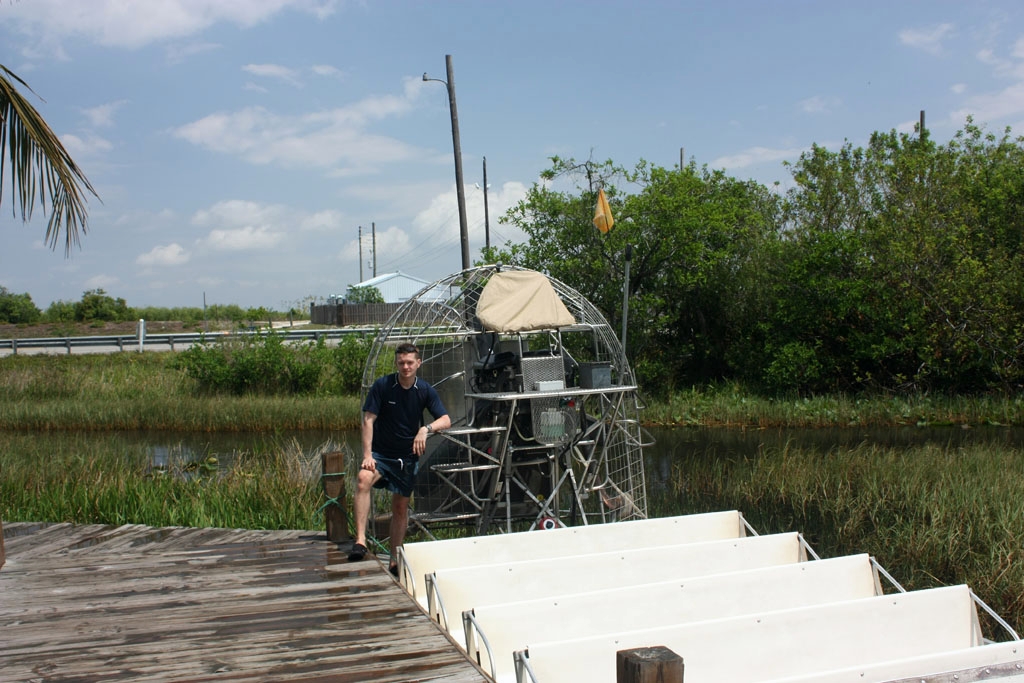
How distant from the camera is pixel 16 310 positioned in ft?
177

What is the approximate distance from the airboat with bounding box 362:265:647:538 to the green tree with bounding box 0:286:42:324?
52570 millimetres

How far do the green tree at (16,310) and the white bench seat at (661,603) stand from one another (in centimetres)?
5700

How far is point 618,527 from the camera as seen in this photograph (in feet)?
23.0

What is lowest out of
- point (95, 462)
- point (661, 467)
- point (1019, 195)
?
point (661, 467)

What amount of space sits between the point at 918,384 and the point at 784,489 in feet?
40.5

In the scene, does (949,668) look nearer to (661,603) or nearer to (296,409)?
(661,603)

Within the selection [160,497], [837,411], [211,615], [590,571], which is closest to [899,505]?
[590,571]

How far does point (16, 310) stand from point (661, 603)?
58.4 metres

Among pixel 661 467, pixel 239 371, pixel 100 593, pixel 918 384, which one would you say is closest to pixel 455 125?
pixel 239 371

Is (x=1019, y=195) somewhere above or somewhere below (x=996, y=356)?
above

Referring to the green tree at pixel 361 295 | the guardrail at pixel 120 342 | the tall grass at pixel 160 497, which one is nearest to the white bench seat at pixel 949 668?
the tall grass at pixel 160 497

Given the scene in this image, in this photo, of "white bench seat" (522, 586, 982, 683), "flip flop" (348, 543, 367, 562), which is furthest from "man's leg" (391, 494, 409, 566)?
"white bench seat" (522, 586, 982, 683)

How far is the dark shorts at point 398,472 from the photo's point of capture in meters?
7.03

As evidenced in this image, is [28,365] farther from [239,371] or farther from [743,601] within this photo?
[743,601]
